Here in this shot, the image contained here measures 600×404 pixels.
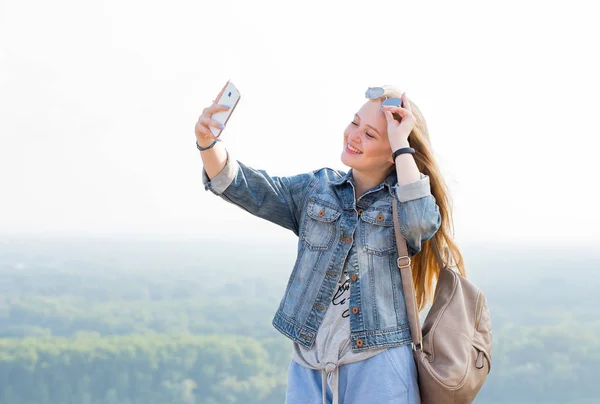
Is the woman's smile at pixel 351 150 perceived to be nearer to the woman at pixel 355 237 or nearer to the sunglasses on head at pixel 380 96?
the woman at pixel 355 237

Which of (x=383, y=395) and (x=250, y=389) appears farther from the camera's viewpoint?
(x=250, y=389)

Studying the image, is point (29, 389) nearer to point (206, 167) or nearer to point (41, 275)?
point (41, 275)

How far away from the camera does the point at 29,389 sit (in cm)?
802

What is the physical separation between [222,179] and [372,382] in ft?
2.52

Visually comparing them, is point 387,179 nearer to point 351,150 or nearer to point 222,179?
point 351,150

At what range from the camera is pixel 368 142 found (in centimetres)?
224

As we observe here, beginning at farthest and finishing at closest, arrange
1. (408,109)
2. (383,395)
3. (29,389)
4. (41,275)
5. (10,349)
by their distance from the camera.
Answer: (41,275)
(10,349)
(29,389)
(408,109)
(383,395)

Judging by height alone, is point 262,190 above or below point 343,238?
above

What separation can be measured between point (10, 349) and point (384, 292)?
7675 mm

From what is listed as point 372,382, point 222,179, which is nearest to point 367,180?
point 222,179

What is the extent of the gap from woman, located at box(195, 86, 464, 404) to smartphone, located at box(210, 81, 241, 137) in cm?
2

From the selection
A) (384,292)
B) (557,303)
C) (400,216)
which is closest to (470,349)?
(384,292)

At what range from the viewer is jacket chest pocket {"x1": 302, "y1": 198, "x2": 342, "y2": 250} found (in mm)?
2223

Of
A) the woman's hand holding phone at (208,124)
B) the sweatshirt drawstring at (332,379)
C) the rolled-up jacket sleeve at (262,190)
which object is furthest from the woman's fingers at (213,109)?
the sweatshirt drawstring at (332,379)
